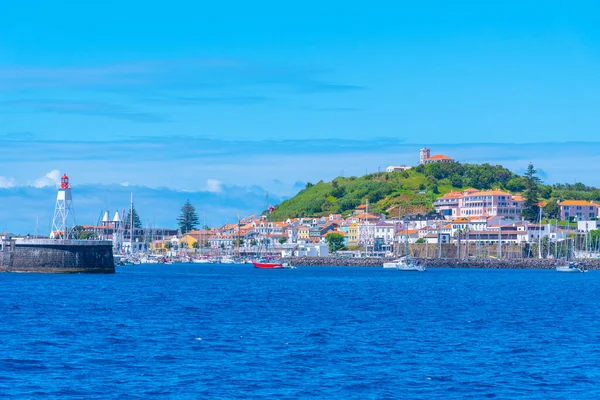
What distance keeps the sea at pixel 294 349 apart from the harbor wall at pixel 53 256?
31.2 meters

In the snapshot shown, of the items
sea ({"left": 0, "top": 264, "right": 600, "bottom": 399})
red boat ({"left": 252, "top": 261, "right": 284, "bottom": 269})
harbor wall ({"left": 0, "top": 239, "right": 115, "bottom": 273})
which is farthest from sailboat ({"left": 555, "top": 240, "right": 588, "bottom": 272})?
sea ({"left": 0, "top": 264, "right": 600, "bottom": 399})

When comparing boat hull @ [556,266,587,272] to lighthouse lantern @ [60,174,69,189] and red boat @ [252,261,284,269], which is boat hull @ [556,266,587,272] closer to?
red boat @ [252,261,284,269]

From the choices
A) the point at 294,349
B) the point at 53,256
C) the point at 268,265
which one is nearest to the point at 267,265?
the point at 268,265

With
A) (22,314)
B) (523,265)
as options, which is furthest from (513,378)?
(523,265)

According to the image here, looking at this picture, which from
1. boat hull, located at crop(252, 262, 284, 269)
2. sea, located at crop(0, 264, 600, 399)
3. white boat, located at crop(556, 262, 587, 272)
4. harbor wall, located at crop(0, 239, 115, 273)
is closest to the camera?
sea, located at crop(0, 264, 600, 399)

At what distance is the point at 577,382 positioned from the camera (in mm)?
31922

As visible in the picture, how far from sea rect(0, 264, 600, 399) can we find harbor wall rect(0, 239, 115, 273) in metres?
31.2

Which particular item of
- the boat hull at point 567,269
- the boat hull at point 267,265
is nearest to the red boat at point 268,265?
the boat hull at point 267,265

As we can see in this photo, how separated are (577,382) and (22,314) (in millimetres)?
31213

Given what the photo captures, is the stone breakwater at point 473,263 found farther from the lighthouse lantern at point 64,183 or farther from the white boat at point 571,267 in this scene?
the lighthouse lantern at point 64,183

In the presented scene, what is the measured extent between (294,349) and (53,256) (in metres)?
63.2

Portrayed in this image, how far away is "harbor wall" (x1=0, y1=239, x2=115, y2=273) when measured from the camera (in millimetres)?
97062

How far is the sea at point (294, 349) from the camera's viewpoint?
30.5 meters

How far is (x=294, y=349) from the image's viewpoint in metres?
38.6
